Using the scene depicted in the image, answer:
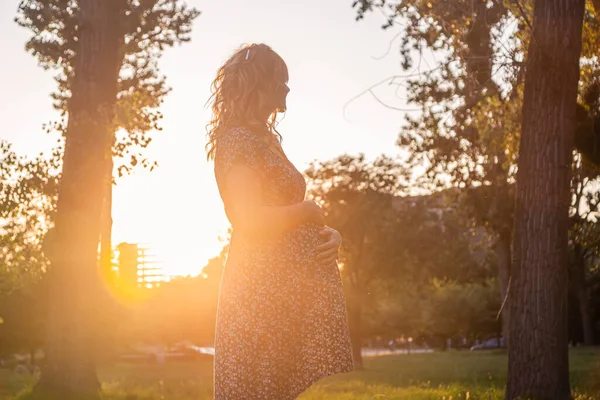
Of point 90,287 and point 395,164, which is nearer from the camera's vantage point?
point 90,287

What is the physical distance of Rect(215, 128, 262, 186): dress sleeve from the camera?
12.5 ft

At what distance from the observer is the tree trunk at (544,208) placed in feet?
34.5

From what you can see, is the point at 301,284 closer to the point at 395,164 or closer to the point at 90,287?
the point at 90,287

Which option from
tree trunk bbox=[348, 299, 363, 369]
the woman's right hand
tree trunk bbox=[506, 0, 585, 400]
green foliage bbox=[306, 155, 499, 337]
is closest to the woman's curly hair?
the woman's right hand

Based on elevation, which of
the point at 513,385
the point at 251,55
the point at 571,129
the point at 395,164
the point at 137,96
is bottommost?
the point at 513,385

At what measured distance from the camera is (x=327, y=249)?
155 inches

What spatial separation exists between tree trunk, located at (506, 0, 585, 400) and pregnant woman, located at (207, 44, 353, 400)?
7.09 meters

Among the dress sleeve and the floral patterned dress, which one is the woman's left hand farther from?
the dress sleeve

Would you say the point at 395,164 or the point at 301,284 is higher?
the point at 395,164

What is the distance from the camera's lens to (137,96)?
16.7 m

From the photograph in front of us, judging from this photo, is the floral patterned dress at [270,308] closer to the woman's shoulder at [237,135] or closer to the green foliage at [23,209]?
the woman's shoulder at [237,135]

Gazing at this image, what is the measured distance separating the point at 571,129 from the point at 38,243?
11.5m

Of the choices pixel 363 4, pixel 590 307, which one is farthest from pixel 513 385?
pixel 590 307

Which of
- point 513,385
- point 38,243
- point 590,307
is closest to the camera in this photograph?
point 513,385
